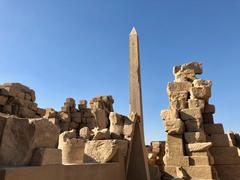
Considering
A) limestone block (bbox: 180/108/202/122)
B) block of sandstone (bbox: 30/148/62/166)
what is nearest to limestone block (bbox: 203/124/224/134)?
limestone block (bbox: 180/108/202/122)

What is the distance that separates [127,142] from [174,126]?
3030 millimetres

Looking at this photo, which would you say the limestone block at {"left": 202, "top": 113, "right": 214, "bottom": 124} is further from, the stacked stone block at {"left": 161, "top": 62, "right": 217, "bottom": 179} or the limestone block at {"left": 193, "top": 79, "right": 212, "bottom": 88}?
the limestone block at {"left": 193, "top": 79, "right": 212, "bottom": 88}

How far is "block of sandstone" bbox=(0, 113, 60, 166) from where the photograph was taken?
6.70ft

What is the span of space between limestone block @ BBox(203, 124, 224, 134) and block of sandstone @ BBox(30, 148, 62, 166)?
20.5ft

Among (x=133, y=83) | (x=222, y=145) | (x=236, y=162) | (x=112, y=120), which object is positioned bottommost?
(x=236, y=162)

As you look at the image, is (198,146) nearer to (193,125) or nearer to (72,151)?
(193,125)

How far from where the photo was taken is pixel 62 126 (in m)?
13.6

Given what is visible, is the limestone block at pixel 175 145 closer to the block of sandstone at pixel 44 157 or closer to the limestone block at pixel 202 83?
the limestone block at pixel 202 83

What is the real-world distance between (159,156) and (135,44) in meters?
4.13

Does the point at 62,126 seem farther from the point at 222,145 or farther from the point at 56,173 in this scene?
the point at 56,173

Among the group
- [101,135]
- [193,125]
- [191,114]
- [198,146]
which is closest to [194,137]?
[198,146]

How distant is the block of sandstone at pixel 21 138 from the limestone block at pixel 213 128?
20.5ft

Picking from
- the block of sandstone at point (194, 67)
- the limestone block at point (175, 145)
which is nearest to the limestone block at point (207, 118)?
the limestone block at point (175, 145)

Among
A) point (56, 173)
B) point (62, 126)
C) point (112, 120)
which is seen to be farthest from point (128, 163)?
point (62, 126)
